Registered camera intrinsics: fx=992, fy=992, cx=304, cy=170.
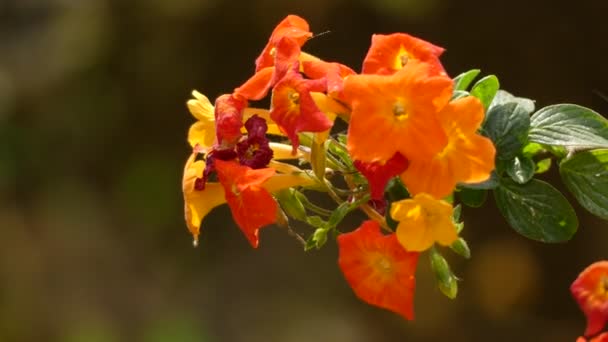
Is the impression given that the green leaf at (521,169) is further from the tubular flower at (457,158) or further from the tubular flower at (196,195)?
the tubular flower at (196,195)

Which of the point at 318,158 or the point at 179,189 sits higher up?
the point at 318,158

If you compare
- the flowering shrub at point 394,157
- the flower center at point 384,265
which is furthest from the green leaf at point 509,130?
the flower center at point 384,265

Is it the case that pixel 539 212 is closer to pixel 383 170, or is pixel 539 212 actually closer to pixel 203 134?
pixel 383 170

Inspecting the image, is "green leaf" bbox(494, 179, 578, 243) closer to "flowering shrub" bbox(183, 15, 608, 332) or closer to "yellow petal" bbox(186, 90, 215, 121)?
"flowering shrub" bbox(183, 15, 608, 332)

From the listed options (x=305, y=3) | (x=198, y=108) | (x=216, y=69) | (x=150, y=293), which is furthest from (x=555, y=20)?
(x=198, y=108)

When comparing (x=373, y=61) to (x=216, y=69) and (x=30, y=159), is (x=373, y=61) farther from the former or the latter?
(x=30, y=159)

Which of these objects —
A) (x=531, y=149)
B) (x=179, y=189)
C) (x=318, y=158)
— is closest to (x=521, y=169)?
(x=531, y=149)
